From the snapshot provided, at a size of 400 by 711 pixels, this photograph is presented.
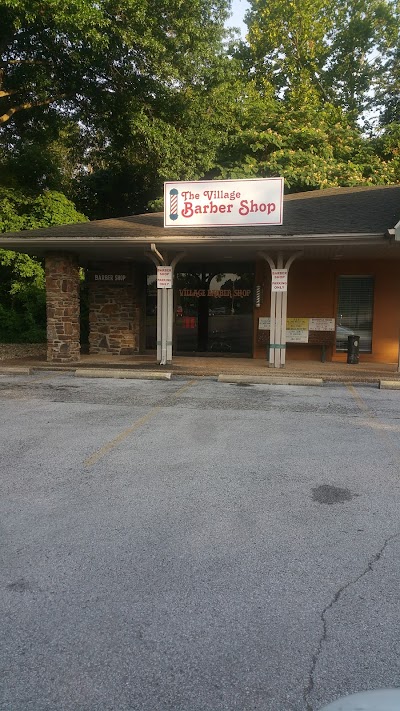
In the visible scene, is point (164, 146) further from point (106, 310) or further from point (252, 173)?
point (106, 310)

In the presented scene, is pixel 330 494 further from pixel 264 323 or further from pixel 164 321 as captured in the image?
pixel 264 323

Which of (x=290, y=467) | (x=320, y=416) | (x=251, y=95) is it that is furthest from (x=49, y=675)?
(x=251, y=95)

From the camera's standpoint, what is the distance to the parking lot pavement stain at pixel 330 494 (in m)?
4.48

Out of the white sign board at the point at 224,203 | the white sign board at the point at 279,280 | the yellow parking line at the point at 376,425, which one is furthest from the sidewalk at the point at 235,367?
the white sign board at the point at 224,203

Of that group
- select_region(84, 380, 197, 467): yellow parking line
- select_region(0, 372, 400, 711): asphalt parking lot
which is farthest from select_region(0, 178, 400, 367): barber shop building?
select_region(0, 372, 400, 711): asphalt parking lot

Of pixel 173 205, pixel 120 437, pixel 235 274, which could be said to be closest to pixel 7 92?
pixel 173 205

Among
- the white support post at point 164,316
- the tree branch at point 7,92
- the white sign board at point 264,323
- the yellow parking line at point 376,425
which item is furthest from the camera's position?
the tree branch at point 7,92

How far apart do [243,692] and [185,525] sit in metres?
1.75

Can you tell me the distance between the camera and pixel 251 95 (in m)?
23.7

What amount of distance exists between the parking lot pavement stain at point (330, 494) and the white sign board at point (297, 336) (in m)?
9.93

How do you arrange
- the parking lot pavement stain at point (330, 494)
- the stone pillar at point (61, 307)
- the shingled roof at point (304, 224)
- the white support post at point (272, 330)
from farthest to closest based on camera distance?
the stone pillar at point (61, 307) → the white support post at point (272, 330) → the shingled roof at point (304, 224) → the parking lot pavement stain at point (330, 494)

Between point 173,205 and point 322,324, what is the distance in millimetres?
5278

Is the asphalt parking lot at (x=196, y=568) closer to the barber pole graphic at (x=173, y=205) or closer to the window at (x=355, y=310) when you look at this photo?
the barber pole graphic at (x=173, y=205)

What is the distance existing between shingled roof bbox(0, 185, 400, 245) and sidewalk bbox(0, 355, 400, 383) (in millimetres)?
3138
